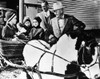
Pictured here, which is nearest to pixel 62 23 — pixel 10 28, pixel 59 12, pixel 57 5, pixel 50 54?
pixel 59 12

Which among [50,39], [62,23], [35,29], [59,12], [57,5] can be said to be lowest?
[50,39]

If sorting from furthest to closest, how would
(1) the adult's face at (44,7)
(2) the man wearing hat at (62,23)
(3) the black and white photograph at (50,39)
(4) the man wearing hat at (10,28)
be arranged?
(4) the man wearing hat at (10,28)
(1) the adult's face at (44,7)
(2) the man wearing hat at (62,23)
(3) the black and white photograph at (50,39)

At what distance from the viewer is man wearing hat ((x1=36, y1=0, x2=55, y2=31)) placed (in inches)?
193

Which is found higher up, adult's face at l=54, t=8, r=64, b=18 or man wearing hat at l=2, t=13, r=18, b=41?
adult's face at l=54, t=8, r=64, b=18

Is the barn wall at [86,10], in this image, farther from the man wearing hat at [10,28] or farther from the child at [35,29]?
the man wearing hat at [10,28]

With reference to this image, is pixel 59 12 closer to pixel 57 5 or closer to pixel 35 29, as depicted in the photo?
pixel 57 5

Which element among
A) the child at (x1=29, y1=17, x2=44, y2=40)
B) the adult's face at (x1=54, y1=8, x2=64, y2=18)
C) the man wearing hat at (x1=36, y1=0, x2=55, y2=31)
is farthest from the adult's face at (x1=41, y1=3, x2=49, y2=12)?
the adult's face at (x1=54, y1=8, x2=64, y2=18)

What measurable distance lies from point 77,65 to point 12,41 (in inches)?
54.1

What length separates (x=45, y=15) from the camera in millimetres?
4953

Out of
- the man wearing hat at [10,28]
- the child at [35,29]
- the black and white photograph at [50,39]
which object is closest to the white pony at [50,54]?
the black and white photograph at [50,39]

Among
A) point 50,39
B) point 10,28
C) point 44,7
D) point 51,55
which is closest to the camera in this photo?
point 51,55

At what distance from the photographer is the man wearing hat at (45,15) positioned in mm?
4903

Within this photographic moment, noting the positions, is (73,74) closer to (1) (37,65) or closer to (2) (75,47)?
(2) (75,47)

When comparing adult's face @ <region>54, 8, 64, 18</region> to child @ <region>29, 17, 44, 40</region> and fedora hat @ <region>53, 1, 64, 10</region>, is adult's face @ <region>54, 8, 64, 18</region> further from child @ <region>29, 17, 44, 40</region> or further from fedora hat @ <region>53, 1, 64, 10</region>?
child @ <region>29, 17, 44, 40</region>
